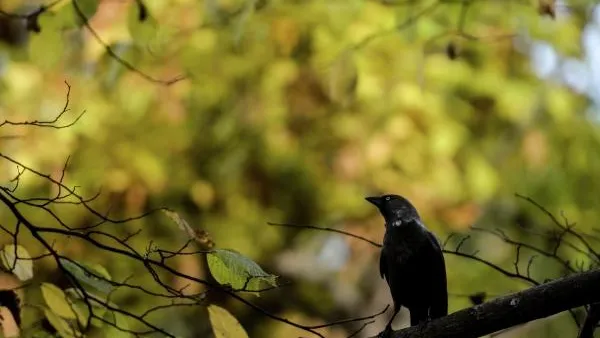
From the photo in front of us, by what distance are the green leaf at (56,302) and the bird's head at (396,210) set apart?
1159 millimetres

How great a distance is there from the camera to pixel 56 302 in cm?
201

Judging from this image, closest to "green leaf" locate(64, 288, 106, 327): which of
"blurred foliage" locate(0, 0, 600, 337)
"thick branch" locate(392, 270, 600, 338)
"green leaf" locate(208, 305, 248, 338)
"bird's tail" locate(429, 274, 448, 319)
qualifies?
"green leaf" locate(208, 305, 248, 338)

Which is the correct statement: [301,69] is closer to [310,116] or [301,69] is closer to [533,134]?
[310,116]

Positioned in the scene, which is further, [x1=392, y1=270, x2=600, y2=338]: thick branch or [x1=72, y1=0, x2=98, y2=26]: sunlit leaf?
[x1=72, y1=0, x2=98, y2=26]: sunlit leaf

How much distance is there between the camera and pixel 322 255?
5531 mm

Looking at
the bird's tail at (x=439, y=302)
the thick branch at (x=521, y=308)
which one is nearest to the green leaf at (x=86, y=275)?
the thick branch at (x=521, y=308)

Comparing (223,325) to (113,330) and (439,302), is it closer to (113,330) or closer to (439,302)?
(113,330)

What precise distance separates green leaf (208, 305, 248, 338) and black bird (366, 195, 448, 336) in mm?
814

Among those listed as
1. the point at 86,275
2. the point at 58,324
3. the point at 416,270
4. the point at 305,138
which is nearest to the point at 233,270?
the point at 86,275

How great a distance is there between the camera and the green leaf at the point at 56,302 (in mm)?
2002

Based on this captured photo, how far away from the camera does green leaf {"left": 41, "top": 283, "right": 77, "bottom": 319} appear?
2.00 meters

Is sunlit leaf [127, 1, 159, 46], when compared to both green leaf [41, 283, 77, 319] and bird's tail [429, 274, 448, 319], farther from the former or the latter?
bird's tail [429, 274, 448, 319]

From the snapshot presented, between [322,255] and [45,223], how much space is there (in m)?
1.69

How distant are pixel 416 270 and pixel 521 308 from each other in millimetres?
793
